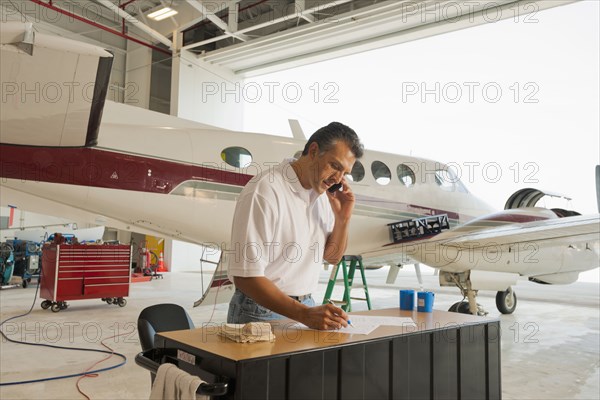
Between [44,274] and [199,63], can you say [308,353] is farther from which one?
[199,63]

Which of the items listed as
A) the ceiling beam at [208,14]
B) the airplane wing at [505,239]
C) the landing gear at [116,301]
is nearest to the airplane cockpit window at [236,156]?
the airplane wing at [505,239]

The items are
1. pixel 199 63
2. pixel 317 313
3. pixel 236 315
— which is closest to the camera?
pixel 317 313

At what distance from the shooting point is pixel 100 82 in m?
3.37

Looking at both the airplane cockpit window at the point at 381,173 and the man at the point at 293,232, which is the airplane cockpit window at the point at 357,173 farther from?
the man at the point at 293,232

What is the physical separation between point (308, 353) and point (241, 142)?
4.68 meters

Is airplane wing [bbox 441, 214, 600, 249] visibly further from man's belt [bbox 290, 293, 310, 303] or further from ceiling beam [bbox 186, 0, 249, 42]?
ceiling beam [bbox 186, 0, 249, 42]

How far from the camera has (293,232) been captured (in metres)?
1.94

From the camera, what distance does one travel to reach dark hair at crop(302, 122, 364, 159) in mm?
1971

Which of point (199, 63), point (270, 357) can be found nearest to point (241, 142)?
point (270, 357)

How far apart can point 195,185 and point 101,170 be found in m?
1.08

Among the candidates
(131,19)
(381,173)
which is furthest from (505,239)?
(131,19)

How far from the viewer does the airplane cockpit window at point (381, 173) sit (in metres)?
6.95

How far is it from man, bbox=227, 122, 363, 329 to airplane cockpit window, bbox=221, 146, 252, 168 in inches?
148

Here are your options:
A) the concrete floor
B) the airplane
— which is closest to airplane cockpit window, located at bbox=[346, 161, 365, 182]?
the airplane
